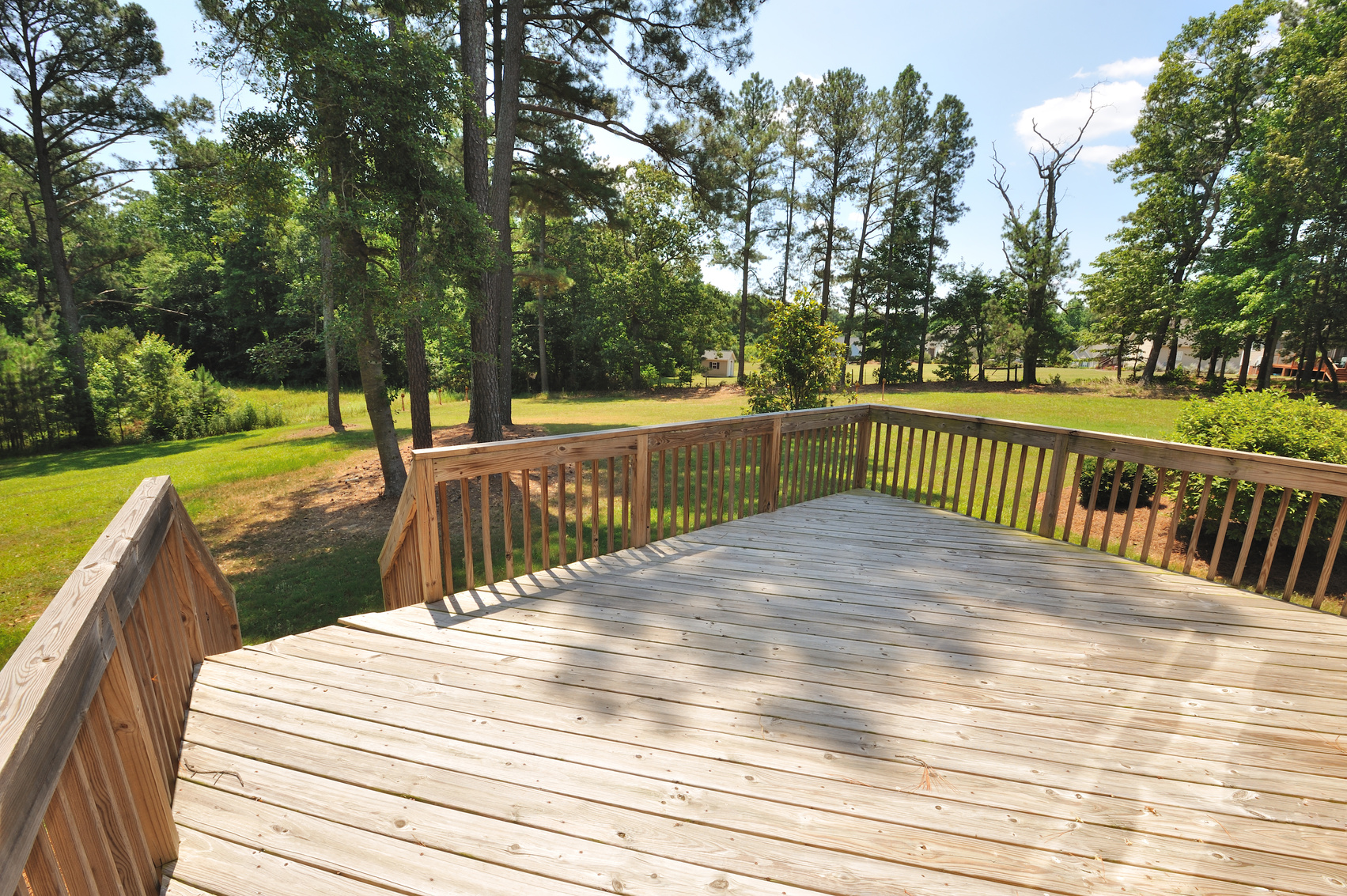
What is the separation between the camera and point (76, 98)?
1387cm

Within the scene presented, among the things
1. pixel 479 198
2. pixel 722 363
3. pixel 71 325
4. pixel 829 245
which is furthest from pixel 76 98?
pixel 722 363

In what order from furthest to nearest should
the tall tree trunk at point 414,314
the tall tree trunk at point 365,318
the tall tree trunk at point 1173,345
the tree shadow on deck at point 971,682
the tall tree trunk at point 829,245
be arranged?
the tall tree trunk at point 829,245 < the tall tree trunk at point 1173,345 < the tall tree trunk at point 414,314 < the tall tree trunk at point 365,318 < the tree shadow on deck at point 971,682

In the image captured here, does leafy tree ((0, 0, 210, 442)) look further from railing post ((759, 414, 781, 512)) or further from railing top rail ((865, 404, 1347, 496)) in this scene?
railing top rail ((865, 404, 1347, 496))

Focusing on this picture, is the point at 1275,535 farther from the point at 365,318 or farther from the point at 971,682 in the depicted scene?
the point at 365,318

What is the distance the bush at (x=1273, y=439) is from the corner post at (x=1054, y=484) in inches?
72.6

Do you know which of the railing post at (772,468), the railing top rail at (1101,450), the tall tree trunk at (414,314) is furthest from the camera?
the tall tree trunk at (414,314)

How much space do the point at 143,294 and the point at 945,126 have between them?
39.2 metres

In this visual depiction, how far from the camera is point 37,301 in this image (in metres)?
23.1

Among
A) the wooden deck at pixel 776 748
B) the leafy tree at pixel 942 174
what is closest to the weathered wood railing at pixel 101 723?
the wooden deck at pixel 776 748

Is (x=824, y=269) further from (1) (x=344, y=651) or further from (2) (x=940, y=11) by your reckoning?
(1) (x=344, y=651)

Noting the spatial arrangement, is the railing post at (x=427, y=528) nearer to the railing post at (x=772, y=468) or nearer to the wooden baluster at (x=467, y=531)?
the wooden baluster at (x=467, y=531)

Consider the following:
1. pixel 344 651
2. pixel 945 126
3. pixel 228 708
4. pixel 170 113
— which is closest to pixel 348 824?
pixel 228 708

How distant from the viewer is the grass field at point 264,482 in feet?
17.8

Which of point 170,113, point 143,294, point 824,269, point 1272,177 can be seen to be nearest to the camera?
point 170,113
